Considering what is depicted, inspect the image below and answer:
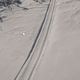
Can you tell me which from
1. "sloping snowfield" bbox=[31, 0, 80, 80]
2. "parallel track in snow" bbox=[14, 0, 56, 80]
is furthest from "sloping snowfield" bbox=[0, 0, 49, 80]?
"sloping snowfield" bbox=[31, 0, 80, 80]

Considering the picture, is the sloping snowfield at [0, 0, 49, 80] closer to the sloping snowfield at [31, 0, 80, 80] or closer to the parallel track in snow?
the parallel track in snow

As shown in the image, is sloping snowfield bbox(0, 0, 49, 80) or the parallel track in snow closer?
the parallel track in snow

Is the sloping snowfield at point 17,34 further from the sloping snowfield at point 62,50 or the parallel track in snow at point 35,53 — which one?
the sloping snowfield at point 62,50

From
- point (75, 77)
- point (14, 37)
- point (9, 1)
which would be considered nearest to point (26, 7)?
point (9, 1)

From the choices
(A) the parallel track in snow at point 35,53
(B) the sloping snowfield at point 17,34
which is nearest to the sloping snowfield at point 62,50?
(A) the parallel track in snow at point 35,53

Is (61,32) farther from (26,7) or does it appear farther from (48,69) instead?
(26,7)
